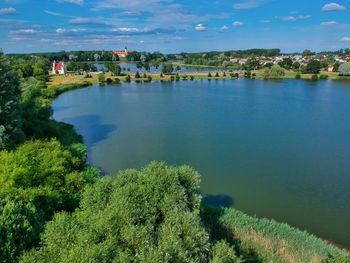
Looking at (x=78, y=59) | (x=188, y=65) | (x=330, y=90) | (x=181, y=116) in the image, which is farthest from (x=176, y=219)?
(x=78, y=59)

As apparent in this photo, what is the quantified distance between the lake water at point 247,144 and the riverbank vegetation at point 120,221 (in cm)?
452

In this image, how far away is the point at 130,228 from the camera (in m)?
6.79

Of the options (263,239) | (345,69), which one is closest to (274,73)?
(345,69)

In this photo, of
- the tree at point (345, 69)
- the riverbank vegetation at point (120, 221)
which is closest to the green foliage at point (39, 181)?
the riverbank vegetation at point (120, 221)

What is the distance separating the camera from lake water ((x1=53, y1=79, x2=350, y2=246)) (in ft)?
56.5

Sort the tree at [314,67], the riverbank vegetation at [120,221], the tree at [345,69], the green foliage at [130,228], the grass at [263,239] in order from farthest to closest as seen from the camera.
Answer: the tree at [314,67]
the tree at [345,69]
the grass at [263,239]
the riverbank vegetation at [120,221]
the green foliage at [130,228]

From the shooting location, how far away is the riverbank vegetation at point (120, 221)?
21.3 feet

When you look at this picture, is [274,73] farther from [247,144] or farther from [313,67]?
[247,144]

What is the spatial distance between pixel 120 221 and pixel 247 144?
20.7 m

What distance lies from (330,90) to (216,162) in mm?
45436

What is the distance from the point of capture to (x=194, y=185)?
394 inches

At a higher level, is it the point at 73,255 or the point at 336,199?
the point at 73,255

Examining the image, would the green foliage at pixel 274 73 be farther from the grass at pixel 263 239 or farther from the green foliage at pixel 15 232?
the green foliage at pixel 15 232

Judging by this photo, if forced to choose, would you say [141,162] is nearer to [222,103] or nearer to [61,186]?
[61,186]
